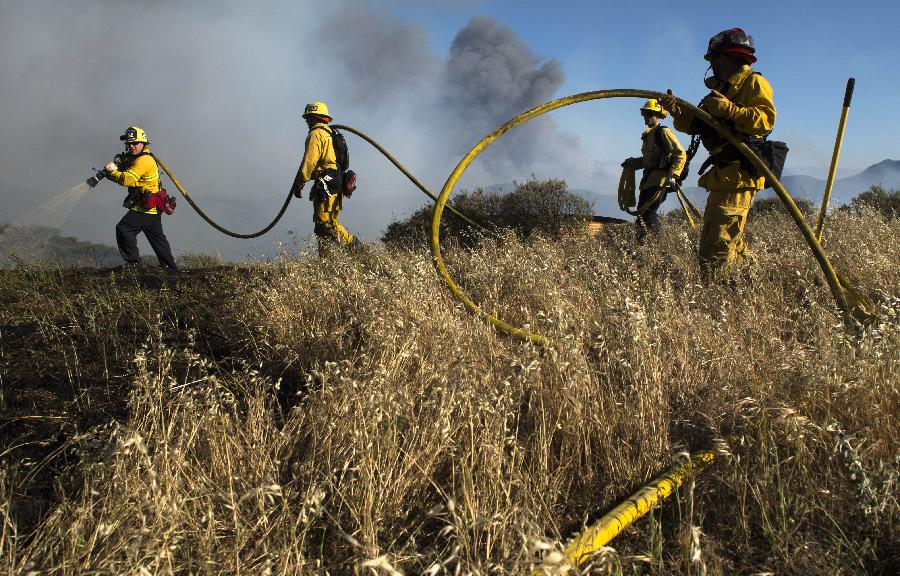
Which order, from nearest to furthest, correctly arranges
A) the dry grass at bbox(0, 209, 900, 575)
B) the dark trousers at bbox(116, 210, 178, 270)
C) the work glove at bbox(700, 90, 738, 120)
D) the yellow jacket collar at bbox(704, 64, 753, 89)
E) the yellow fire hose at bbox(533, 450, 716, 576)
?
the yellow fire hose at bbox(533, 450, 716, 576) → the dry grass at bbox(0, 209, 900, 575) → the work glove at bbox(700, 90, 738, 120) → the yellow jacket collar at bbox(704, 64, 753, 89) → the dark trousers at bbox(116, 210, 178, 270)

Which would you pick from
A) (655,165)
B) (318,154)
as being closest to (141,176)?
(318,154)

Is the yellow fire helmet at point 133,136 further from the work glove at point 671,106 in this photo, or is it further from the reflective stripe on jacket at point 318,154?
the work glove at point 671,106

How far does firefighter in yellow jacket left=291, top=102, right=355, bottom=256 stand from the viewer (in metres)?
7.64

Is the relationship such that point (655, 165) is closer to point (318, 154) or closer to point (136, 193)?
point (318, 154)

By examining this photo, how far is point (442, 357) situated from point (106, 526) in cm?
179

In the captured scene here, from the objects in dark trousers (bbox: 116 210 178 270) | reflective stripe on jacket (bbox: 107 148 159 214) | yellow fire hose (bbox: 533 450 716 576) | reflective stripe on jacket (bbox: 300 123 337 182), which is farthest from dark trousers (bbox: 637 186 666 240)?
reflective stripe on jacket (bbox: 107 148 159 214)

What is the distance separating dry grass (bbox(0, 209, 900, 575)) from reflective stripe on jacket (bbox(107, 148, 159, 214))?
4.89m

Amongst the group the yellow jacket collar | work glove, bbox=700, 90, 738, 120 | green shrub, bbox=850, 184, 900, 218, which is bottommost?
work glove, bbox=700, 90, 738, 120

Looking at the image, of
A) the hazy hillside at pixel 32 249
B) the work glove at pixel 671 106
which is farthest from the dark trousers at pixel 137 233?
the work glove at pixel 671 106

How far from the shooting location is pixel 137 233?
845 centimetres

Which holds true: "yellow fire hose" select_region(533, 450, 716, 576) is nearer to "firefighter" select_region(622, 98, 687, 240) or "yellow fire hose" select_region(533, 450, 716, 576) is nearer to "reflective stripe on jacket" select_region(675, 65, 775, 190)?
"reflective stripe on jacket" select_region(675, 65, 775, 190)

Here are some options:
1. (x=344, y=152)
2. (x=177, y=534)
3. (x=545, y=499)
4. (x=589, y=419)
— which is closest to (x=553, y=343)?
(x=589, y=419)

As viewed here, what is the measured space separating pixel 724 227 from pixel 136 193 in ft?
26.1

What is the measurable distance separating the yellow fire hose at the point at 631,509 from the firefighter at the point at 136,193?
25.6 ft
